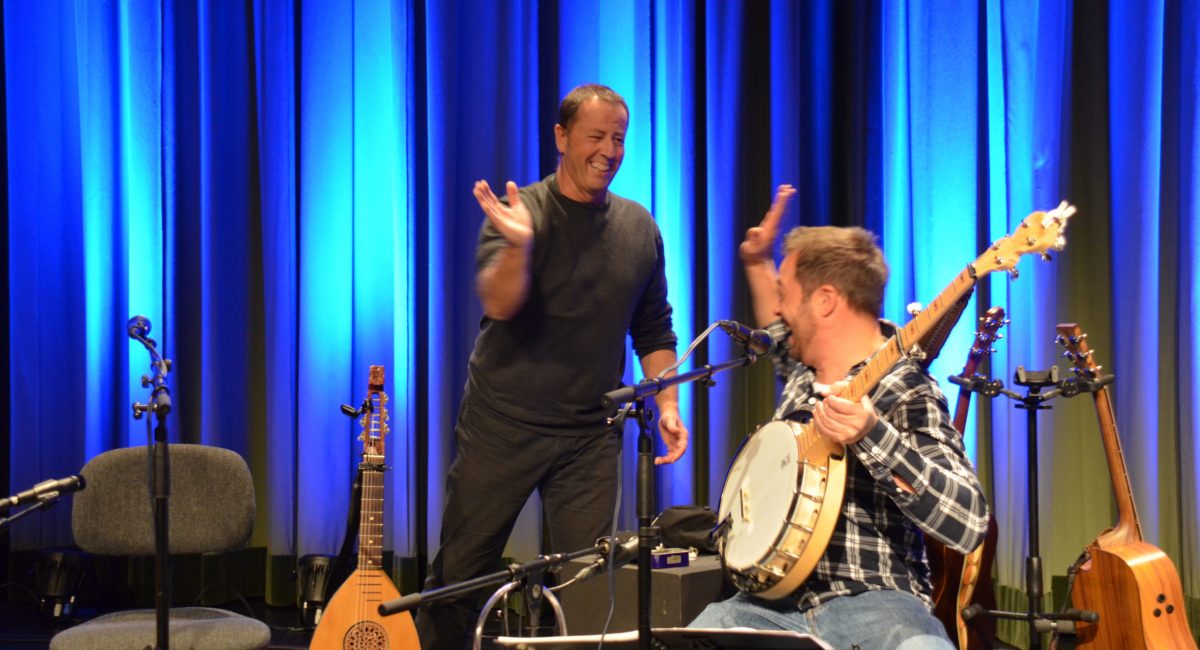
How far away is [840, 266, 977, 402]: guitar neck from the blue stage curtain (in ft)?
7.53

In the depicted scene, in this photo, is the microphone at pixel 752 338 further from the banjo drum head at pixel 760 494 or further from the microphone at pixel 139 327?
the microphone at pixel 139 327

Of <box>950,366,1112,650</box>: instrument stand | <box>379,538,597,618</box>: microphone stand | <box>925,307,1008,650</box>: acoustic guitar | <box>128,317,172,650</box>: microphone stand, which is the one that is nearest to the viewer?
<box>379,538,597,618</box>: microphone stand

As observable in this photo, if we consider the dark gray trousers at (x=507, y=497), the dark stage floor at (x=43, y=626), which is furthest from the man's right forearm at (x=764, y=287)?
the dark stage floor at (x=43, y=626)

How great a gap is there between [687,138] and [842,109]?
0.65 meters

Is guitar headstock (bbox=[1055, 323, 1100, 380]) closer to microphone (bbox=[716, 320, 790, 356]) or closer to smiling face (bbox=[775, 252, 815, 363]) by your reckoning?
smiling face (bbox=[775, 252, 815, 363])

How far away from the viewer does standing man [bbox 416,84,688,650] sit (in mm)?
2994

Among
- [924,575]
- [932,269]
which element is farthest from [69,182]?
[924,575]

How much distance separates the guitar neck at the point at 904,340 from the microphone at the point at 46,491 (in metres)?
1.54

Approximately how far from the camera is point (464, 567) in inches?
119

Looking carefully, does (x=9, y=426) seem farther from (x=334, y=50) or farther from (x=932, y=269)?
(x=932, y=269)

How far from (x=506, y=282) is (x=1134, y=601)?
2047mm

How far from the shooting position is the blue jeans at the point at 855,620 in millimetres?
2107

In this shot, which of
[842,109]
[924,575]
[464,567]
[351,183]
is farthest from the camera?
[351,183]

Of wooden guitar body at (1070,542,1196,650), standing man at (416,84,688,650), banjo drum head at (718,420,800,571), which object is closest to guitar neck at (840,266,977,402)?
banjo drum head at (718,420,800,571)
